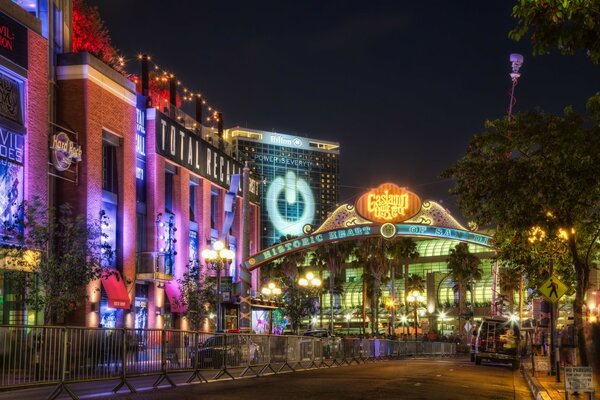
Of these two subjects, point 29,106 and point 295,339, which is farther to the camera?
point 29,106

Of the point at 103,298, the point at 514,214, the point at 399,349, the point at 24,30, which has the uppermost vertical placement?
the point at 24,30

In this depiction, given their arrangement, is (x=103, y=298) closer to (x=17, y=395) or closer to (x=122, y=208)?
(x=122, y=208)

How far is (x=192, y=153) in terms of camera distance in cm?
5869

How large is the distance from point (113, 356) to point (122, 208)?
28020mm

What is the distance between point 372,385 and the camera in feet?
72.3

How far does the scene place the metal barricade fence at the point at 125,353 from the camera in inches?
597

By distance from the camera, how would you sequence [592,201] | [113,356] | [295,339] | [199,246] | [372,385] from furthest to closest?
[199,246]
[295,339]
[592,201]
[372,385]
[113,356]

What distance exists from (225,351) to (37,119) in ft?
56.6

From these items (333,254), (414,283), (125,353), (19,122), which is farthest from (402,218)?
(414,283)

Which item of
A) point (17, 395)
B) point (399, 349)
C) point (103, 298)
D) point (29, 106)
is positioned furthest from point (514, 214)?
point (399, 349)

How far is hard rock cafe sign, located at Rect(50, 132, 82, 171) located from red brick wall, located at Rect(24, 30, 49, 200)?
48 cm

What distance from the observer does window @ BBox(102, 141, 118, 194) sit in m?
45.3

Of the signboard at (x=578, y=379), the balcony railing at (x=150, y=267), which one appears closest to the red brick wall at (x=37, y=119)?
the balcony railing at (x=150, y=267)

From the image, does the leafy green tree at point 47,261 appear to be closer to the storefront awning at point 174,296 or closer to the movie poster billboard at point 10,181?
the movie poster billboard at point 10,181
